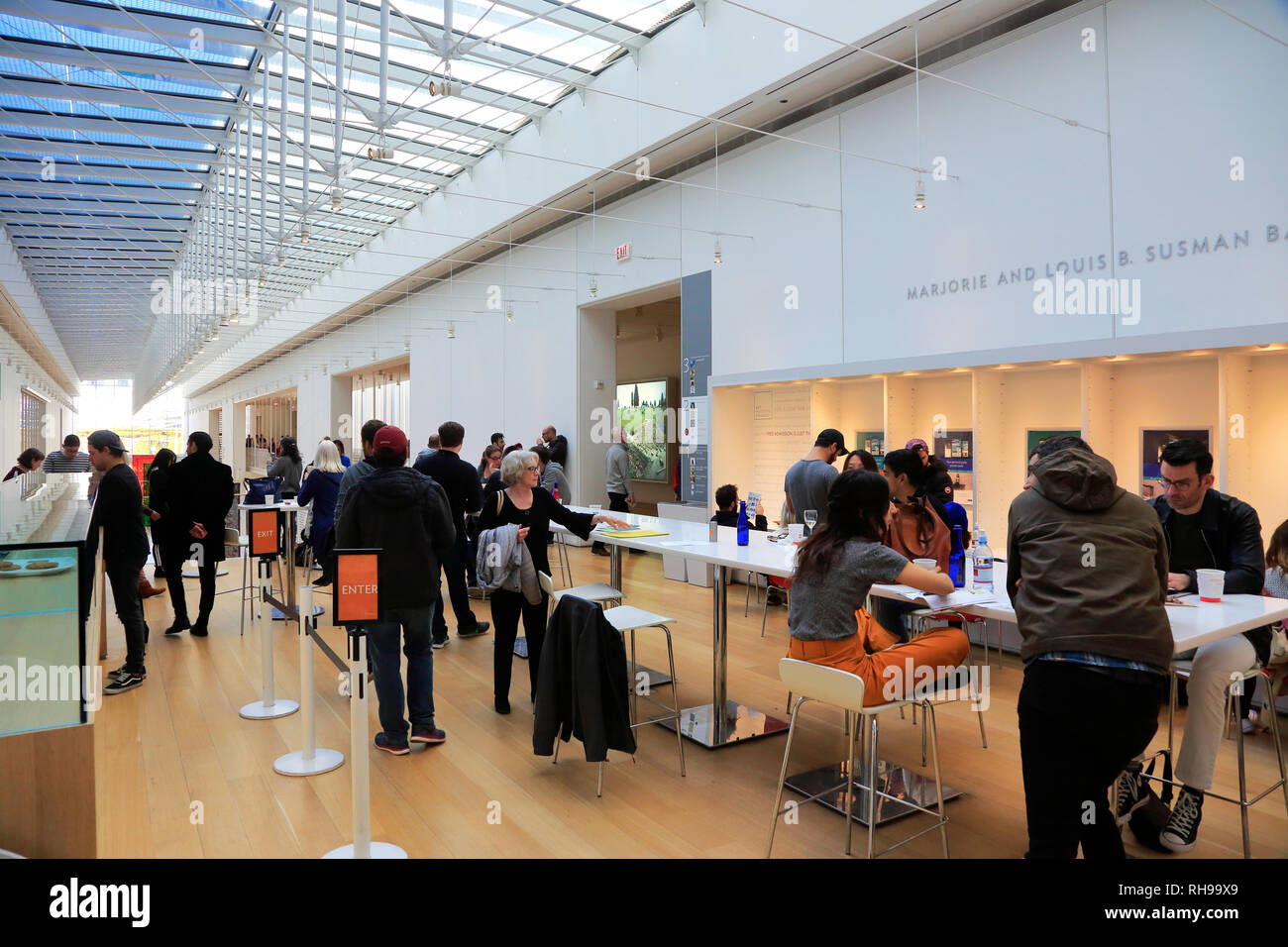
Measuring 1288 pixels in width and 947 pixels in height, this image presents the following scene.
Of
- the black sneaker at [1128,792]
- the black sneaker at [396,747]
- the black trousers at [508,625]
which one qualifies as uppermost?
the black trousers at [508,625]

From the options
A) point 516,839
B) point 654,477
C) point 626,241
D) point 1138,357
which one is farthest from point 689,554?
point 654,477

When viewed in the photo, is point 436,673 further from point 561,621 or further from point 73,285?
point 73,285

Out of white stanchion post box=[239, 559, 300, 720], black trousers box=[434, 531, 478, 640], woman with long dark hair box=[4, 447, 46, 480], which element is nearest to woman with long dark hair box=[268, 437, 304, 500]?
woman with long dark hair box=[4, 447, 46, 480]

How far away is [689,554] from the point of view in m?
4.25

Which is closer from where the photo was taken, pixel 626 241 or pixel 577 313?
pixel 626 241

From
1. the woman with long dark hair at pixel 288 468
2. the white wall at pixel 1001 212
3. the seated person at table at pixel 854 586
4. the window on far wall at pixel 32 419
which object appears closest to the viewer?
the seated person at table at pixel 854 586

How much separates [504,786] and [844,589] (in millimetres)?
1819

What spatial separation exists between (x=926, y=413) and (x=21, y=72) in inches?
438

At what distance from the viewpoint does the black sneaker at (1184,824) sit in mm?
2912

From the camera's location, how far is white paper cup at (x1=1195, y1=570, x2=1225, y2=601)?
304 centimetres

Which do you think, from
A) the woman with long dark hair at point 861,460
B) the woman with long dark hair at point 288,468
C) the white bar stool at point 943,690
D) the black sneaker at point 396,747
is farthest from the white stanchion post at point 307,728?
the woman with long dark hair at point 288,468

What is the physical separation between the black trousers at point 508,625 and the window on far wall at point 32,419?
1619cm

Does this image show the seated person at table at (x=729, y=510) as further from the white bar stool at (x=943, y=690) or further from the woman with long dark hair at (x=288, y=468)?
the woman with long dark hair at (x=288, y=468)
